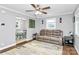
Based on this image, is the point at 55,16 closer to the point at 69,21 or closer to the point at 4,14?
the point at 69,21

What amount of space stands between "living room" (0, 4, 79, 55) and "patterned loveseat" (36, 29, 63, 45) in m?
0.03

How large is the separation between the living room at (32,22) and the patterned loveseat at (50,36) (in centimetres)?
3

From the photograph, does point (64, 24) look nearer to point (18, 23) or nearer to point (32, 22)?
point (32, 22)

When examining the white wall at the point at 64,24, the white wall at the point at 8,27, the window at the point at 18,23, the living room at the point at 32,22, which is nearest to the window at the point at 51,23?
the living room at the point at 32,22

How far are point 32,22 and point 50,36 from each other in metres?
0.80

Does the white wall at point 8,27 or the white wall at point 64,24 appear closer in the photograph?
the white wall at point 64,24

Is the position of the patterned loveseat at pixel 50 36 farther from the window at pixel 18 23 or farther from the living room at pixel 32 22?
the window at pixel 18 23

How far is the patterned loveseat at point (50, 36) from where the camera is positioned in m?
3.46

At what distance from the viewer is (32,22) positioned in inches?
144

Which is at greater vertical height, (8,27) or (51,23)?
(51,23)

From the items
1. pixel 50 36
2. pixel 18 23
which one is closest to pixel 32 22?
pixel 18 23

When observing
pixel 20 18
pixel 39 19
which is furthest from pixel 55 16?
pixel 20 18

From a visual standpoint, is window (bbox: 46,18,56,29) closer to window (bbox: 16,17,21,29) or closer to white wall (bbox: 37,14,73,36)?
white wall (bbox: 37,14,73,36)

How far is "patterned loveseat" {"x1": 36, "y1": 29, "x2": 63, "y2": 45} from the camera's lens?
346 cm
